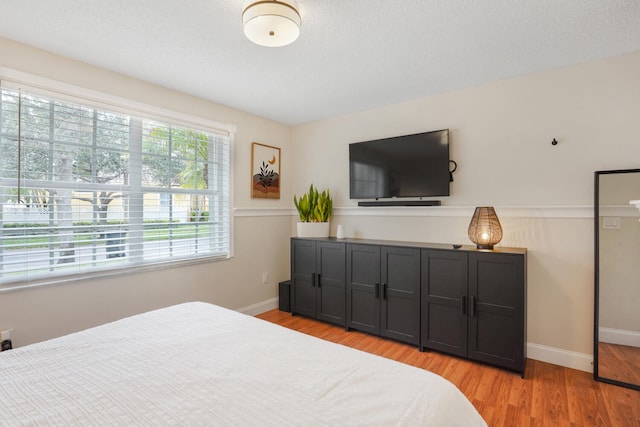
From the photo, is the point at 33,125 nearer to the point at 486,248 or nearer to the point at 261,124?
the point at 261,124

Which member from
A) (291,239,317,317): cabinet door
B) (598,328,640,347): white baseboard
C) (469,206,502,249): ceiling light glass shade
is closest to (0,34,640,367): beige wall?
(598,328,640,347): white baseboard

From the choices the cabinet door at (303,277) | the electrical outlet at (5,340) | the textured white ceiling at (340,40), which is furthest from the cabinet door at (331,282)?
the electrical outlet at (5,340)

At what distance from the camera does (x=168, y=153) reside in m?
2.88

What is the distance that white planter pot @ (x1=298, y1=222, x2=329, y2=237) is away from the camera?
141 inches

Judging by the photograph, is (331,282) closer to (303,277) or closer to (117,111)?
(303,277)

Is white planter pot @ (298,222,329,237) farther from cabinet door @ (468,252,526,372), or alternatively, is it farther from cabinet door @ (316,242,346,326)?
cabinet door @ (468,252,526,372)

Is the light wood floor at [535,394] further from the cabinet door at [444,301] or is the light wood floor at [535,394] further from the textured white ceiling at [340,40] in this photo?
the textured white ceiling at [340,40]

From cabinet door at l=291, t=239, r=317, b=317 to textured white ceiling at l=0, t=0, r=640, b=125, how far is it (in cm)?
166

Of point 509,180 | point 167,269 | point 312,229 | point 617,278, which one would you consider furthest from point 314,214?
point 617,278

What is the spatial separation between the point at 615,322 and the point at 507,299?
74 cm

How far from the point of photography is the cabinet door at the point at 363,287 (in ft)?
9.73

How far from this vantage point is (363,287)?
3047 millimetres

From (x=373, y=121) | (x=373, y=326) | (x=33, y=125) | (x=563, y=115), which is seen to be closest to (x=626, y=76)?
(x=563, y=115)

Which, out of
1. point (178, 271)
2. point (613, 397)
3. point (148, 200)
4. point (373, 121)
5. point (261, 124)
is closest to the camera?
point (613, 397)
